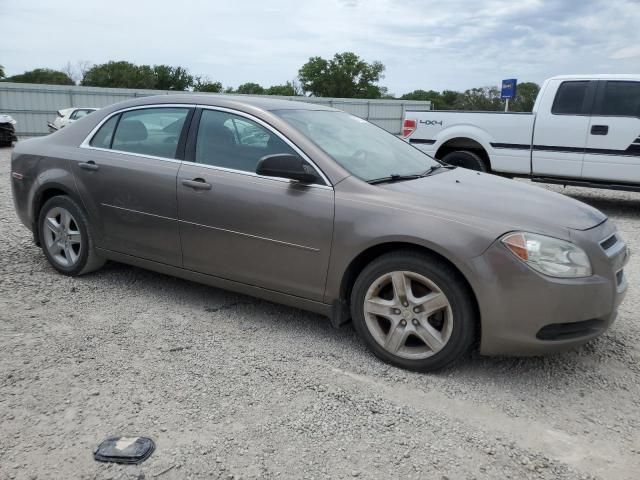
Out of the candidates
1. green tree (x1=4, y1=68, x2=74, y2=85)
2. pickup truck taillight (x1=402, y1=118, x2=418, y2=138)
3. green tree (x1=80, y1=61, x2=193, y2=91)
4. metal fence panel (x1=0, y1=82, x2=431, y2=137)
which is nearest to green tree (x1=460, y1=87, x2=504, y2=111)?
metal fence panel (x1=0, y1=82, x2=431, y2=137)

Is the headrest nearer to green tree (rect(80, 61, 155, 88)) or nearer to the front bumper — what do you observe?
the front bumper

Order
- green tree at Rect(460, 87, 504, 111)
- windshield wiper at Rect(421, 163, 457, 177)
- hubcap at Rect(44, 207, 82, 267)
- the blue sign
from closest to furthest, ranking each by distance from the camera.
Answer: windshield wiper at Rect(421, 163, 457, 177) < hubcap at Rect(44, 207, 82, 267) < the blue sign < green tree at Rect(460, 87, 504, 111)

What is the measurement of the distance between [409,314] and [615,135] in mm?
6539

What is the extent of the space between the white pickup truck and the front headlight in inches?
240

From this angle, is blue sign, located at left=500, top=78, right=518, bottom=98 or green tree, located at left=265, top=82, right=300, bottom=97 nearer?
blue sign, located at left=500, top=78, right=518, bottom=98

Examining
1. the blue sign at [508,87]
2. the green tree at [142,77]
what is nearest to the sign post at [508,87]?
the blue sign at [508,87]

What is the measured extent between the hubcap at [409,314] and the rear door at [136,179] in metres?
1.60

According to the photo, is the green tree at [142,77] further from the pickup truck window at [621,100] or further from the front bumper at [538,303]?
the front bumper at [538,303]

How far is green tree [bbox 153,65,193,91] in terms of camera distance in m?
56.6

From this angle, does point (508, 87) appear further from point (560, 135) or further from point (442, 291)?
point (442, 291)

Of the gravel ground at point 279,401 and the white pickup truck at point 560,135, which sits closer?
the gravel ground at point 279,401

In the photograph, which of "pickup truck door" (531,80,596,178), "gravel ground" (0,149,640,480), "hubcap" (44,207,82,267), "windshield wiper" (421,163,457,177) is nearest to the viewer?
"gravel ground" (0,149,640,480)

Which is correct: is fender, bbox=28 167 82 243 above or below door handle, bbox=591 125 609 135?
below

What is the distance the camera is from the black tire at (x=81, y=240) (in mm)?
4613
